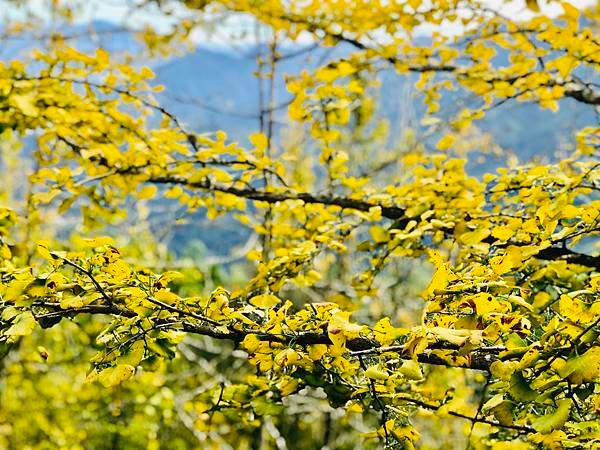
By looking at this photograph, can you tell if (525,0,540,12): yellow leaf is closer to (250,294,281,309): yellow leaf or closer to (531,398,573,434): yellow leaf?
(250,294,281,309): yellow leaf

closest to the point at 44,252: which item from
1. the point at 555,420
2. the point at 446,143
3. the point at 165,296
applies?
the point at 165,296

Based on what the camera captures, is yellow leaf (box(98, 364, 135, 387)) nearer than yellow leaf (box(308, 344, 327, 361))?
Yes

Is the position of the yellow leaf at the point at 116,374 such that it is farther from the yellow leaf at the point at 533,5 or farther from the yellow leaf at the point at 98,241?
the yellow leaf at the point at 533,5

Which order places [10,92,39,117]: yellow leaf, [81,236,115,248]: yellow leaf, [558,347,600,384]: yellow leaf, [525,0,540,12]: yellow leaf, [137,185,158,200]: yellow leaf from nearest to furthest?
[558,347,600,384]: yellow leaf < [81,236,115,248]: yellow leaf < [10,92,39,117]: yellow leaf < [525,0,540,12]: yellow leaf < [137,185,158,200]: yellow leaf

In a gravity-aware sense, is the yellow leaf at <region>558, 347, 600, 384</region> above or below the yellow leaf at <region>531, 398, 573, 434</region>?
above

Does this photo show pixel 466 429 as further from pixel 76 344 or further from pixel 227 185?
pixel 76 344

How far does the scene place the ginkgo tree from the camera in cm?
97

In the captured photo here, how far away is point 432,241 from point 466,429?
0.72 metres

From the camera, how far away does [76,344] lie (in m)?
5.27

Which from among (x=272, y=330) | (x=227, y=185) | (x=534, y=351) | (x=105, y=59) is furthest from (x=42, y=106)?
(x=534, y=351)

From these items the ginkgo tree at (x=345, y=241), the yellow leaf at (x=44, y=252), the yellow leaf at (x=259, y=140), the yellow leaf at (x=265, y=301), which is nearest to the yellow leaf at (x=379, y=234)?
the ginkgo tree at (x=345, y=241)

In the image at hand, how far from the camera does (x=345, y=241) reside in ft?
7.72

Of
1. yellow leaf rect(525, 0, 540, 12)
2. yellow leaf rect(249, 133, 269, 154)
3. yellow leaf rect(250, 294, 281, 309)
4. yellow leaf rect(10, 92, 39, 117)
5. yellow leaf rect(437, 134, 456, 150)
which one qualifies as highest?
yellow leaf rect(525, 0, 540, 12)

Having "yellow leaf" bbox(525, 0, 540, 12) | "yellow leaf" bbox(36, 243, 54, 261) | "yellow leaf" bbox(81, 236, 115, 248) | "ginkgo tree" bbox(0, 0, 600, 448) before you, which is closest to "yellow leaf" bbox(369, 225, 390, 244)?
"ginkgo tree" bbox(0, 0, 600, 448)
